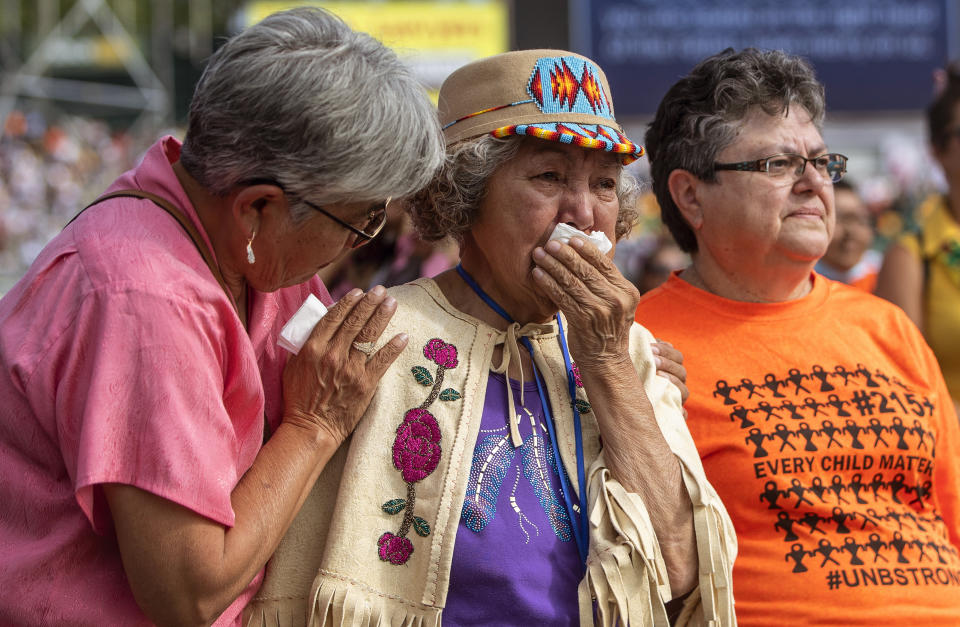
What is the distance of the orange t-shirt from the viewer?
8.64ft

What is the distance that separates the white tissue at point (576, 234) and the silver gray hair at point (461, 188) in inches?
8.8

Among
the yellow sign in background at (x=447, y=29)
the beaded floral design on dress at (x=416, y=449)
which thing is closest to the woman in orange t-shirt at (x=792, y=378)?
the beaded floral design on dress at (x=416, y=449)

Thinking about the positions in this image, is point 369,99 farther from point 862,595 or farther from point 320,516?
point 862,595

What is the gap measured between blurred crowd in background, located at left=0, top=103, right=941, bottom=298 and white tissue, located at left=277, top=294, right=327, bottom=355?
516 cm

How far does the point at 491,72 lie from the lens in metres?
2.49

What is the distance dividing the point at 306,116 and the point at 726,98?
Result: 151 cm

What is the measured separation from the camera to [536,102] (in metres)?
2.44

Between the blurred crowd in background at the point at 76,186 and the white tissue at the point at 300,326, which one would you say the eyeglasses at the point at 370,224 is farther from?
the blurred crowd in background at the point at 76,186

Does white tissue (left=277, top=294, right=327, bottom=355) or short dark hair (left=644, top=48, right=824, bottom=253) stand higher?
short dark hair (left=644, top=48, right=824, bottom=253)

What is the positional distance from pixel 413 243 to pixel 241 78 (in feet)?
11.9

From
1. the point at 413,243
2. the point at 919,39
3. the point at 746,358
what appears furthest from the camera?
the point at 919,39

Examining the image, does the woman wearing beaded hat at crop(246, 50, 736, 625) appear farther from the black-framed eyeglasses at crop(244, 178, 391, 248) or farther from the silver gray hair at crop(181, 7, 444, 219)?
the silver gray hair at crop(181, 7, 444, 219)

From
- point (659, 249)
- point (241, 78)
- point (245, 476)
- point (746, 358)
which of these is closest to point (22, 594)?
point (245, 476)

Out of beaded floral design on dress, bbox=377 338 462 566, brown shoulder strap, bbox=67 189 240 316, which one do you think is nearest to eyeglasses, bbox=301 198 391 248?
brown shoulder strap, bbox=67 189 240 316
